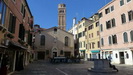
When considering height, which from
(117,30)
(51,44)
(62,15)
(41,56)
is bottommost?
(41,56)

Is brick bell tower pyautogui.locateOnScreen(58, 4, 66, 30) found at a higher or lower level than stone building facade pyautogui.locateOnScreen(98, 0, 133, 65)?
higher

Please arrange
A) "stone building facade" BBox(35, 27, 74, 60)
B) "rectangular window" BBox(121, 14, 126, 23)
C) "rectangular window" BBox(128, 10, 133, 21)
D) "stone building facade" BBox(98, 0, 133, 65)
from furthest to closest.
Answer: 1. "stone building facade" BBox(35, 27, 74, 60)
2. "rectangular window" BBox(121, 14, 126, 23)
3. "stone building facade" BBox(98, 0, 133, 65)
4. "rectangular window" BBox(128, 10, 133, 21)

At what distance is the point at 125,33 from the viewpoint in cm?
2134

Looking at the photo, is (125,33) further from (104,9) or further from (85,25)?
(85,25)

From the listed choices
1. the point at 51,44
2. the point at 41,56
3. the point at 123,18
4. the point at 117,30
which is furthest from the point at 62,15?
the point at 123,18

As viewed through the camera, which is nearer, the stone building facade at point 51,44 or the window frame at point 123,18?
the window frame at point 123,18

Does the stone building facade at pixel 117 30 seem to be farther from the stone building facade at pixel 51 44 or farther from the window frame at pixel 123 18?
the stone building facade at pixel 51 44

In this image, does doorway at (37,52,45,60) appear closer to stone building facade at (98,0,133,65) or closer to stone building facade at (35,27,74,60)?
stone building facade at (35,27,74,60)

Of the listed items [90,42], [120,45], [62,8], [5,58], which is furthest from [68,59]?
[62,8]

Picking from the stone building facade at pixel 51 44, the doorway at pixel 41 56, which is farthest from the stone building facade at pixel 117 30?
the doorway at pixel 41 56

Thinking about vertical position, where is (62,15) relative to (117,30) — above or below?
above

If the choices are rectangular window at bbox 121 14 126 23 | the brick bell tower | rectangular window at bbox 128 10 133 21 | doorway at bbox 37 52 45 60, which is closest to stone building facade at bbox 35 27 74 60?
doorway at bbox 37 52 45 60

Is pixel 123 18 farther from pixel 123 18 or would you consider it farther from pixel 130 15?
pixel 130 15

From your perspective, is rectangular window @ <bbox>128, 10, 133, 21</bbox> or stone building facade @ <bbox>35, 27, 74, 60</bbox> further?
stone building facade @ <bbox>35, 27, 74, 60</bbox>
